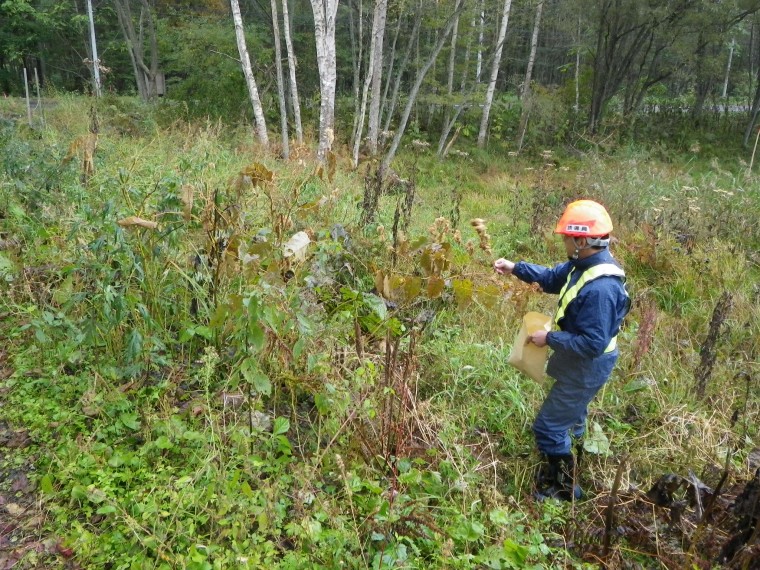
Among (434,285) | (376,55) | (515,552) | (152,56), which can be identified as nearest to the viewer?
(515,552)

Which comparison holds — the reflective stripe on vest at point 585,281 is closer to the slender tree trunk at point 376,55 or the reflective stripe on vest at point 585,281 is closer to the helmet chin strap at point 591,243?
the helmet chin strap at point 591,243

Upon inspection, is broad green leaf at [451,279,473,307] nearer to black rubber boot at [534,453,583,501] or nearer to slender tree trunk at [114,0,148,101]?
black rubber boot at [534,453,583,501]

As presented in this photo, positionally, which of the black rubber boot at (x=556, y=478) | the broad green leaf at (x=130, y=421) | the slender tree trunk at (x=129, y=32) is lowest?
the black rubber boot at (x=556, y=478)

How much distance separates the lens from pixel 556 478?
2941 mm

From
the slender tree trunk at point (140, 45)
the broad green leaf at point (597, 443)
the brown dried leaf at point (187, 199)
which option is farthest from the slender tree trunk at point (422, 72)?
the slender tree trunk at point (140, 45)

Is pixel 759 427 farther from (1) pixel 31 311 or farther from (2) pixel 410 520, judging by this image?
(1) pixel 31 311

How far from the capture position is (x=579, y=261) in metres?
2.79

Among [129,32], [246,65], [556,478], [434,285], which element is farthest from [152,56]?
[556,478]

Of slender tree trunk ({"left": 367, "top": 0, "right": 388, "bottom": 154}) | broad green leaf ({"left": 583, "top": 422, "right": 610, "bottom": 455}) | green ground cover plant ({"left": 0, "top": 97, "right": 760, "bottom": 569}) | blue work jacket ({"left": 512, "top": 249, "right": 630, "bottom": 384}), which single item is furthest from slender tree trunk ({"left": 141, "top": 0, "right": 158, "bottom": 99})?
broad green leaf ({"left": 583, "top": 422, "right": 610, "bottom": 455})

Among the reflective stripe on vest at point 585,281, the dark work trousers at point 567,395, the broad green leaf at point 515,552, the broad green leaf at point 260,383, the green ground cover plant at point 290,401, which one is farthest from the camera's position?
the dark work trousers at point 567,395

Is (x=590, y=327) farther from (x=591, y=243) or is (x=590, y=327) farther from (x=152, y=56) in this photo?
(x=152, y=56)

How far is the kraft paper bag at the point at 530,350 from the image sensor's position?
9.48ft

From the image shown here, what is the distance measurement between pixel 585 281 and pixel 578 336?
11.0 inches

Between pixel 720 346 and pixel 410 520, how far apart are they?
10.6 feet
